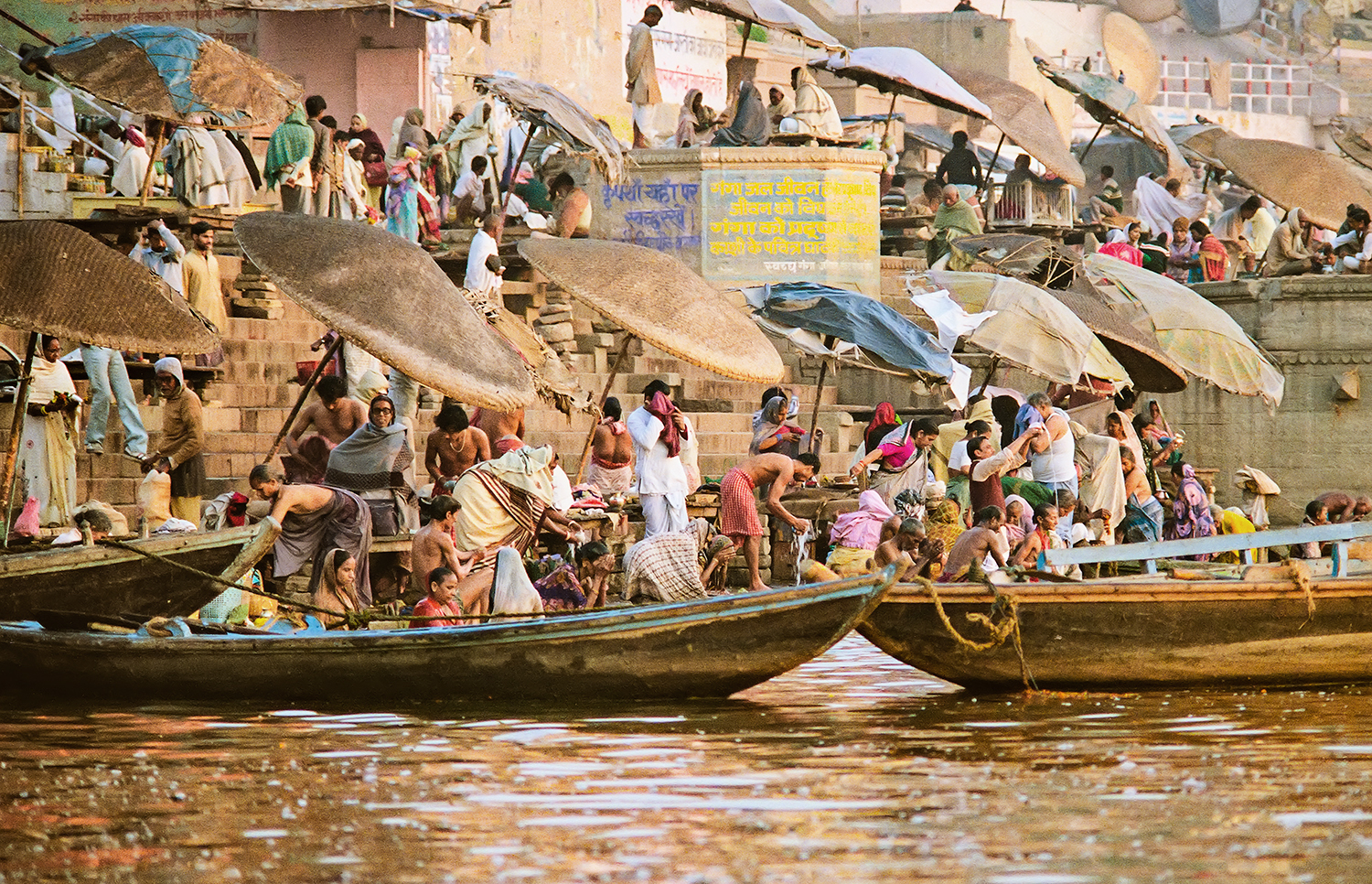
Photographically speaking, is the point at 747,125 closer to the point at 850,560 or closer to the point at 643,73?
the point at 643,73

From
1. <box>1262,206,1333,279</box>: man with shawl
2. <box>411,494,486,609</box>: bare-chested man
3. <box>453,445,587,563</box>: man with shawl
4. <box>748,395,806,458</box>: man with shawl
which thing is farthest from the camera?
<box>1262,206,1333,279</box>: man with shawl

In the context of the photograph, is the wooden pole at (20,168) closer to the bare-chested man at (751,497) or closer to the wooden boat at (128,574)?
the wooden boat at (128,574)

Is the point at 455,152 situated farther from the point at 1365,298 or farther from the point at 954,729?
the point at 954,729

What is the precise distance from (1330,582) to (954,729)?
224cm

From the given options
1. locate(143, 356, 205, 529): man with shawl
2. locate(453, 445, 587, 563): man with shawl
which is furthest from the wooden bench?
locate(143, 356, 205, 529): man with shawl

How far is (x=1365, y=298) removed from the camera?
771 inches

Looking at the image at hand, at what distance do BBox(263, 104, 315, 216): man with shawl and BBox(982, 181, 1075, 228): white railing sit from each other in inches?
331

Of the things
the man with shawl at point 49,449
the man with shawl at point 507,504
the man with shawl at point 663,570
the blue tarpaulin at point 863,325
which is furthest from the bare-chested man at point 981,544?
the man with shawl at point 49,449

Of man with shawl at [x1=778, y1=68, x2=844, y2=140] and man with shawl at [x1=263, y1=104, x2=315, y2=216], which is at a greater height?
man with shawl at [x1=778, y1=68, x2=844, y2=140]

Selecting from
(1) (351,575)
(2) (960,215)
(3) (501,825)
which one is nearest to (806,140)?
(2) (960,215)

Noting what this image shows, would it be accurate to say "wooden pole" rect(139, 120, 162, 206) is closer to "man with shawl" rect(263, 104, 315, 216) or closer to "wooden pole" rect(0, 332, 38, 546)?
"man with shawl" rect(263, 104, 315, 216)

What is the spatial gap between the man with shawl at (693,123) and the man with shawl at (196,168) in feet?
18.9

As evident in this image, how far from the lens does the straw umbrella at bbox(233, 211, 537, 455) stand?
10789 millimetres

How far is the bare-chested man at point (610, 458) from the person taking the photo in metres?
14.4
